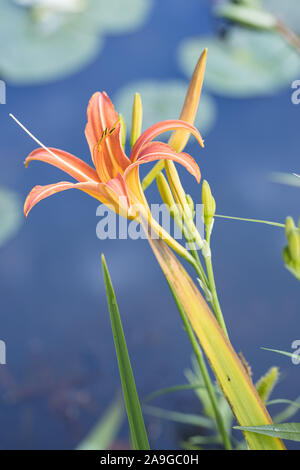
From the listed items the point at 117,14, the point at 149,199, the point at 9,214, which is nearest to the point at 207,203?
the point at 149,199

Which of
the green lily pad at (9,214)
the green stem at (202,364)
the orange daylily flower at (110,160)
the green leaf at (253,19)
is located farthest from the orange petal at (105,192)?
the green lily pad at (9,214)

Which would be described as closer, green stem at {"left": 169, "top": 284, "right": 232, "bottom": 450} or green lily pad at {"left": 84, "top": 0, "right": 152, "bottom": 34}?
green stem at {"left": 169, "top": 284, "right": 232, "bottom": 450}

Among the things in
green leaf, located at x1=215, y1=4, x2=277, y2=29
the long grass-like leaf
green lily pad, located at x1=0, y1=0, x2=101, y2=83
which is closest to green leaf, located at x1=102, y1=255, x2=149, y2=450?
the long grass-like leaf

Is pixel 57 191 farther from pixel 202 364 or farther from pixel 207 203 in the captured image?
pixel 202 364

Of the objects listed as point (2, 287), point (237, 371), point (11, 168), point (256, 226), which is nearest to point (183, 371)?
point (256, 226)

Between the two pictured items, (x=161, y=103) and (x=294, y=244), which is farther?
(x=161, y=103)

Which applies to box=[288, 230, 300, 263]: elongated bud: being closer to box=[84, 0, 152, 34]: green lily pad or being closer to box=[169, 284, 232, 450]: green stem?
box=[169, 284, 232, 450]: green stem

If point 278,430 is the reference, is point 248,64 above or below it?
above
